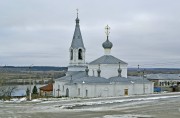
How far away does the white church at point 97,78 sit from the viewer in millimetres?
45125

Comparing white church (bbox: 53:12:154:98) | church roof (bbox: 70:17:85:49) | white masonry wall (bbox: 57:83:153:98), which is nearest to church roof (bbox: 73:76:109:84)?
white church (bbox: 53:12:154:98)

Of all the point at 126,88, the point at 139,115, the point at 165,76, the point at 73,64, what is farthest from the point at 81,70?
the point at 165,76

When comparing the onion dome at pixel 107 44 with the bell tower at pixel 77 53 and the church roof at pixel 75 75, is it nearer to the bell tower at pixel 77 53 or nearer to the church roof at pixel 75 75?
the bell tower at pixel 77 53

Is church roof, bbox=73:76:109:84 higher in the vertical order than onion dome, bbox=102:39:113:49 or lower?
lower

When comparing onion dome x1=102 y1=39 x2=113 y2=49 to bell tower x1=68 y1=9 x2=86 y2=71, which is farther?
bell tower x1=68 y1=9 x2=86 y2=71

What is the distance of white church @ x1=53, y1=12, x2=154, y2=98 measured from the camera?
45125 millimetres

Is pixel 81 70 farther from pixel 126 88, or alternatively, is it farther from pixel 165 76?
pixel 165 76

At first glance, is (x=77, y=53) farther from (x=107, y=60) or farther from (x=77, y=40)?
(x=107, y=60)

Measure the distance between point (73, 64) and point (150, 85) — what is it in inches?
474

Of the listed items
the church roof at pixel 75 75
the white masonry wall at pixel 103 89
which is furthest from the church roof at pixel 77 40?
the white masonry wall at pixel 103 89

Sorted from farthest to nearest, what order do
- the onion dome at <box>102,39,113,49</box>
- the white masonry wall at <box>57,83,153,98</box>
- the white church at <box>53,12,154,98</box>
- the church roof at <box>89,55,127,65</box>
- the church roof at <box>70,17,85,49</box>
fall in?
the church roof at <box>70,17,85,49</box>
the onion dome at <box>102,39,113,49</box>
the church roof at <box>89,55,127,65</box>
the white church at <box>53,12,154,98</box>
the white masonry wall at <box>57,83,153,98</box>

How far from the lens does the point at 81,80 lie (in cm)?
4559

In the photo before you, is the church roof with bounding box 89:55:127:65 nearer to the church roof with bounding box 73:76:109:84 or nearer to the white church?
the white church

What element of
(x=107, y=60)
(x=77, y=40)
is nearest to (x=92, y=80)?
(x=107, y=60)
